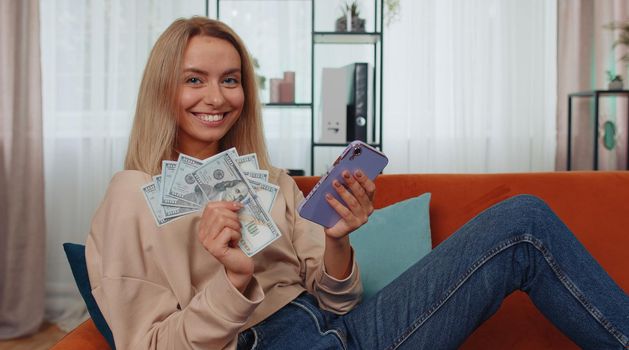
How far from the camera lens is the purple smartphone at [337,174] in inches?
54.1

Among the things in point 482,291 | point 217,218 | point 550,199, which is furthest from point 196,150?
point 550,199

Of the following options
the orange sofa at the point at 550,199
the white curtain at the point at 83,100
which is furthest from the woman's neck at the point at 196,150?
the white curtain at the point at 83,100

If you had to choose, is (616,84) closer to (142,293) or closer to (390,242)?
(390,242)

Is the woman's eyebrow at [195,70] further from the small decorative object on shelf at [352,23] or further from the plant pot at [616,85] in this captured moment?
the plant pot at [616,85]

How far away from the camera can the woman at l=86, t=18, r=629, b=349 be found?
132 cm

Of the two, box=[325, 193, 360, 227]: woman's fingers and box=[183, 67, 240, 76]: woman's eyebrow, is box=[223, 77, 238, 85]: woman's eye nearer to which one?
box=[183, 67, 240, 76]: woman's eyebrow

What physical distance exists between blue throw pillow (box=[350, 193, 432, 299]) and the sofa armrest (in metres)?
0.70

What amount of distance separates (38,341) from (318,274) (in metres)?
2.24

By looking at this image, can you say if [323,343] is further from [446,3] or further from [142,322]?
[446,3]

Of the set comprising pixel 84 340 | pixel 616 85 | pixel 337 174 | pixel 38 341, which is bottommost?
pixel 38 341

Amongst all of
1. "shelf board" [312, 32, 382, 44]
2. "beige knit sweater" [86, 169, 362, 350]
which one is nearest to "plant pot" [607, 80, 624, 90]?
"shelf board" [312, 32, 382, 44]

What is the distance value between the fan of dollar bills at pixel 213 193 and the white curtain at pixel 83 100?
2.54m

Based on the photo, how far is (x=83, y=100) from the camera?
146 inches

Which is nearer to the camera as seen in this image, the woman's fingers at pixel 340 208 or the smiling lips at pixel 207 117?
the woman's fingers at pixel 340 208
